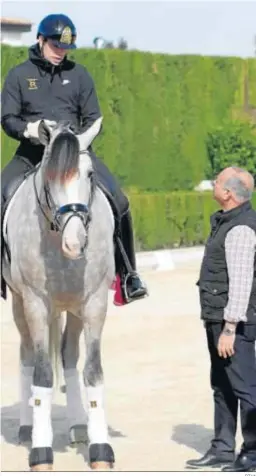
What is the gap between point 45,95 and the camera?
310 inches

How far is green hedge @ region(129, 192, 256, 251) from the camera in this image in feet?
76.9

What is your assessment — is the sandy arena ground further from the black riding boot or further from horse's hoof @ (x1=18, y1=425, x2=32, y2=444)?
the black riding boot

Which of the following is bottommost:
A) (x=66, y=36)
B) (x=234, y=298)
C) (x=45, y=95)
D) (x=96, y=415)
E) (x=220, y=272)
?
(x=96, y=415)

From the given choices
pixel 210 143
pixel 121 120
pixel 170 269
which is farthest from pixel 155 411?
pixel 210 143

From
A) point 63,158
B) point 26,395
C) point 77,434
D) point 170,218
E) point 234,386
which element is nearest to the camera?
point 63,158

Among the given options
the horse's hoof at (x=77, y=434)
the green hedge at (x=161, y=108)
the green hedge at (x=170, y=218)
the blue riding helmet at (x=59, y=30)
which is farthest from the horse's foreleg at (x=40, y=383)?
the green hedge at (x=161, y=108)

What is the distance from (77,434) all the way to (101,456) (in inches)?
33.2

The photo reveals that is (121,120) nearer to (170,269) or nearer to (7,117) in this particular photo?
(170,269)

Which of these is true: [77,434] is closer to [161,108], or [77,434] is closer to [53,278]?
[53,278]

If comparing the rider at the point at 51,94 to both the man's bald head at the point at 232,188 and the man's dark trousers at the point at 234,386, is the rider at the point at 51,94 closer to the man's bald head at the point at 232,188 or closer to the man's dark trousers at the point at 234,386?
the man's bald head at the point at 232,188

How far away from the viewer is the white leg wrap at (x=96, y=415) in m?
7.39

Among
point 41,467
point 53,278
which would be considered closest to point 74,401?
point 41,467

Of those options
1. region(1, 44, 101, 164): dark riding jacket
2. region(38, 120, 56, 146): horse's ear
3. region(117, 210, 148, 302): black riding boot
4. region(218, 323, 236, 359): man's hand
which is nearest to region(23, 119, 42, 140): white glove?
region(38, 120, 56, 146): horse's ear

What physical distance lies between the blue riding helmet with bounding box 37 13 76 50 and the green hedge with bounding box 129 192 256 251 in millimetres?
15403
